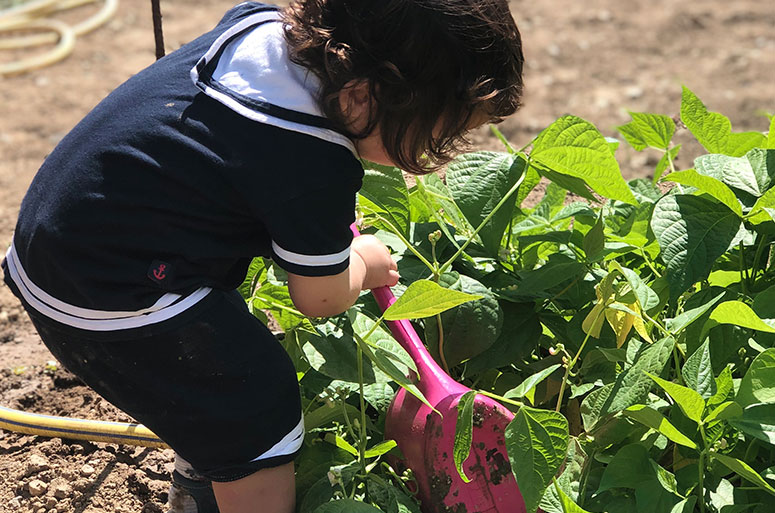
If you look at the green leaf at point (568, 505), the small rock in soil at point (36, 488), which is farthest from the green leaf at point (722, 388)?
the small rock in soil at point (36, 488)

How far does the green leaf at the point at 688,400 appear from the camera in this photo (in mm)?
1039

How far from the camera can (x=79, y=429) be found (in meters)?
1.51

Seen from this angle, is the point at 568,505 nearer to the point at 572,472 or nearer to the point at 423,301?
the point at 572,472

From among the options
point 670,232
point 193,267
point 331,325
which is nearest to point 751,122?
point 670,232

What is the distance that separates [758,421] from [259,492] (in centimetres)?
63

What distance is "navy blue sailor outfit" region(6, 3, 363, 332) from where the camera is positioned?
42.0 inches

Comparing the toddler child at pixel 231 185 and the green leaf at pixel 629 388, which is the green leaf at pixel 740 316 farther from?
the toddler child at pixel 231 185

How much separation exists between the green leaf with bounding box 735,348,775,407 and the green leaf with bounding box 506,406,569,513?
0.73 ft

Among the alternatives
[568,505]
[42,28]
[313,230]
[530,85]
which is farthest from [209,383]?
[42,28]

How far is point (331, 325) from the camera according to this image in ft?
4.28

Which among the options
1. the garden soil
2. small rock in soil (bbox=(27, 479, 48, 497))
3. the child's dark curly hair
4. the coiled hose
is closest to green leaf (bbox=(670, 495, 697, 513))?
the child's dark curly hair

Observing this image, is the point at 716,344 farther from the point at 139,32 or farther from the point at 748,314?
the point at 139,32

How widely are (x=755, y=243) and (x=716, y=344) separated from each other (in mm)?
237

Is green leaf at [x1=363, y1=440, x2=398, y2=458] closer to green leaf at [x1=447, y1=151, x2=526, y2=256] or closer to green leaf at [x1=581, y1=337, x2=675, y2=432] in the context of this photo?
green leaf at [x1=581, y1=337, x2=675, y2=432]
